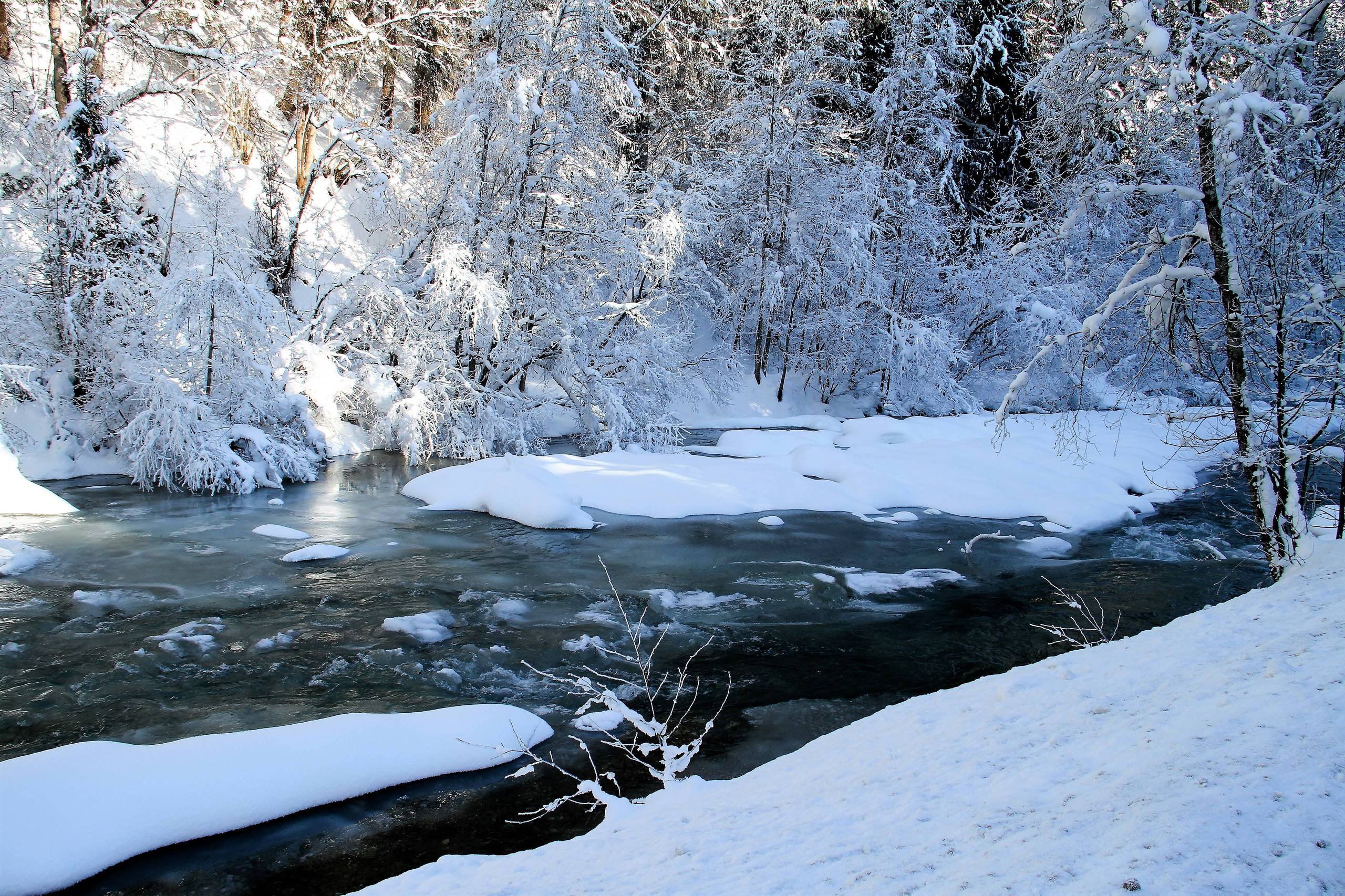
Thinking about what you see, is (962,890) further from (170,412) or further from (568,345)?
(568,345)

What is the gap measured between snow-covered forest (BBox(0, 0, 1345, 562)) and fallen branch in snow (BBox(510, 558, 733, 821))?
359 centimetres

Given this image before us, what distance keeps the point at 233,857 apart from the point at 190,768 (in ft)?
1.83

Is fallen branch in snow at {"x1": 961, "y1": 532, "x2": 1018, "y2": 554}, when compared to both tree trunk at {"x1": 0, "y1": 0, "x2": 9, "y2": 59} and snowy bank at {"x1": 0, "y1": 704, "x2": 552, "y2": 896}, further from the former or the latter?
tree trunk at {"x1": 0, "y1": 0, "x2": 9, "y2": 59}

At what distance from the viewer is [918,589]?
24.2 ft

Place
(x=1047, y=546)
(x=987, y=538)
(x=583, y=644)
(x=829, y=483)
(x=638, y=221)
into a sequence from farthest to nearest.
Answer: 1. (x=638, y=221)
2. (x=829, y=483)
3. (x=987, y=538)
4. (x=1047, y=546)
5. (x=583, y=644)

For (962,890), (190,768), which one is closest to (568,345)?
(190,768)

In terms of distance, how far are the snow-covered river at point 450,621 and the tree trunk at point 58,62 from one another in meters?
6.68

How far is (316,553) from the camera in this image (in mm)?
7777

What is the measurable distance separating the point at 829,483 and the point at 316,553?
7384mm

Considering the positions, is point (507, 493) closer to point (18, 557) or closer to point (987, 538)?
point (18, 557)

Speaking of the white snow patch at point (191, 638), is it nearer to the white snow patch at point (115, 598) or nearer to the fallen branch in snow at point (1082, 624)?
the white snow patch at point (115, 598)

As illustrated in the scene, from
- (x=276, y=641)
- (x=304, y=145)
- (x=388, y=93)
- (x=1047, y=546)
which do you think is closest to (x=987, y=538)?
(x=1047, y=546)

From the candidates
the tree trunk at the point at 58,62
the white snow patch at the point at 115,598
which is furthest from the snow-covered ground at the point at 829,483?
the tree trunk at the point at 58,62

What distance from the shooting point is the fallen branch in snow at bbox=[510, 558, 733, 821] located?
3.57m
